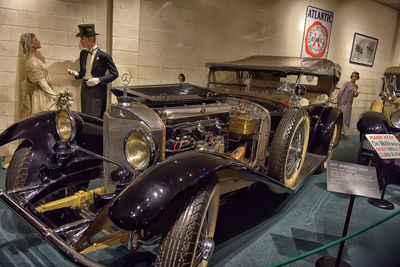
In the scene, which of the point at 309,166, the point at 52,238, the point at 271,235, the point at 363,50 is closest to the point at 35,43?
the point at 52,238

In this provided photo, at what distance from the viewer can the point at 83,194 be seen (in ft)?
6.85

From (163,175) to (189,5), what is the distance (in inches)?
171

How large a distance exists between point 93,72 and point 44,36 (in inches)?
35.9

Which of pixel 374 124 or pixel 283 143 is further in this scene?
pixel 374 124

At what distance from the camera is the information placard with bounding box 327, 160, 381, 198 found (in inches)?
75.7

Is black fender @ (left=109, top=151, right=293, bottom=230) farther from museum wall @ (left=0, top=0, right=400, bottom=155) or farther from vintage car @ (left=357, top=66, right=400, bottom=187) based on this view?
museum wall @ (left=0, top=0, right=400, bottom=155)

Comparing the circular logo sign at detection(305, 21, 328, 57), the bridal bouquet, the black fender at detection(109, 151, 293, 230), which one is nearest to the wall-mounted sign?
the circular logo sign at detection(305, 21, 328, 57)

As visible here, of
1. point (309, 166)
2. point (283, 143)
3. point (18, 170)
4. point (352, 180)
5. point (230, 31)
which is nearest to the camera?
point (352, 180)

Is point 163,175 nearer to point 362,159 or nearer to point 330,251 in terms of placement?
point 330,251

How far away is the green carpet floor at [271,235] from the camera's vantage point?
2.12 metres

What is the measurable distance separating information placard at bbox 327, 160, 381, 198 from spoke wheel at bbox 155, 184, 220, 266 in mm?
873

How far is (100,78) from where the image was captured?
3729mm

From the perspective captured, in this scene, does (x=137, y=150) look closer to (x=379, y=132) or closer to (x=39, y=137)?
(x=39, y=137)

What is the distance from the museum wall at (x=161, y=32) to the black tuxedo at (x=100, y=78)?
587 mm
